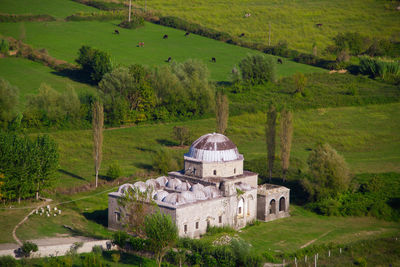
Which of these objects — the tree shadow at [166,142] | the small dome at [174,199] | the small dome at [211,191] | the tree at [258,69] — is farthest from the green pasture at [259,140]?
the small dome at [174,199]

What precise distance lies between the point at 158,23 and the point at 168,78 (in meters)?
38.4

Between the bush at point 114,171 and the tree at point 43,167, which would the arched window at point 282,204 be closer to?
the bush at point 114,171

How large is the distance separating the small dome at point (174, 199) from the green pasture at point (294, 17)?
80.9m

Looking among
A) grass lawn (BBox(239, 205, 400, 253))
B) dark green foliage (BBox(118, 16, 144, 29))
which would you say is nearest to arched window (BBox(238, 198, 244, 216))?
grass lawn (BBox(239, 205, 400, 253))

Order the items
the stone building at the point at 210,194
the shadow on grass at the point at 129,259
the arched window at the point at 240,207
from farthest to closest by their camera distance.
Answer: the arched window at the point at 240,207 < the stone building at the point at 210,194 < the shadow on grass at the point at 129,259

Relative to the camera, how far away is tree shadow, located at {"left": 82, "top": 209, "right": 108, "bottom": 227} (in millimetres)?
64725

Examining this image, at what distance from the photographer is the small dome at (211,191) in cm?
6285

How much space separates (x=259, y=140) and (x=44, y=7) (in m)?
60.7

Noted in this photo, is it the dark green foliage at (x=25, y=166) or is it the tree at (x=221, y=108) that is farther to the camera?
the tree at (x=221, y=108)

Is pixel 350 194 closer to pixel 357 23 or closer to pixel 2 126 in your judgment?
pixel 2 126

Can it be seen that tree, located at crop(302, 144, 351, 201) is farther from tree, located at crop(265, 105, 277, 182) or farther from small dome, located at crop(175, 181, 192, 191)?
small dome, located at crop(175, 181, 192, 191)

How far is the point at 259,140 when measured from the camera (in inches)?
3782

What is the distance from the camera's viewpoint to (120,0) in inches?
5768

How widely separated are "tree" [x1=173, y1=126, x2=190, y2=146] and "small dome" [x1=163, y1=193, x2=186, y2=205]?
1260 inches
